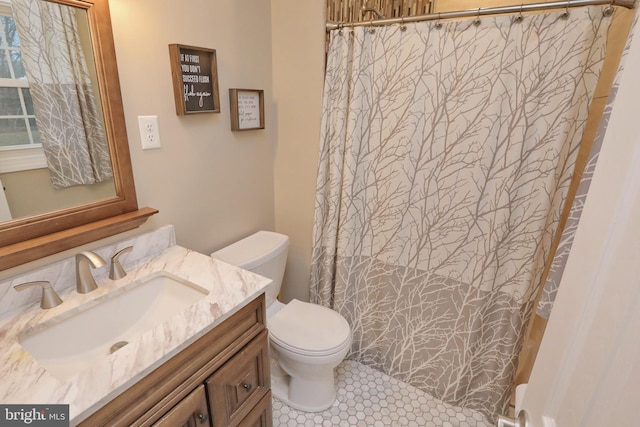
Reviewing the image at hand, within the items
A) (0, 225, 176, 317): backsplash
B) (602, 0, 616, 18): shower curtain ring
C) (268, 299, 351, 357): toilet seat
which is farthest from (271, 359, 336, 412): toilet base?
(602, 0, 616, 18): shower curtain ring

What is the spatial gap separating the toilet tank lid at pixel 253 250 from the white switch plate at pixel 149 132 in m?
0.57

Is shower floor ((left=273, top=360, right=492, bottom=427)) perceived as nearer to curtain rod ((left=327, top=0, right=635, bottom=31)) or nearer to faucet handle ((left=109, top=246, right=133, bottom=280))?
faucet handle ((left=109, top=246, right=133, bottom=280))

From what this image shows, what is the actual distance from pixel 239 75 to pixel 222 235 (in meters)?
0.81

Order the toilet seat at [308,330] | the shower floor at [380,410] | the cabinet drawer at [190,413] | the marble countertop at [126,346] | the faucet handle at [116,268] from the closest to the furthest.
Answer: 1. the marble countertop at [126,346]
2. the cabinet drawer at [190,413]
3. the faucet handle at [116,268]
4. the toilet seat at [308,330]
5. the shower floor at [380,410]

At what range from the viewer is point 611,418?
→ 40 cm

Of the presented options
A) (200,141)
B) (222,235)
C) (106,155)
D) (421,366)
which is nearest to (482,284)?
(421,366)

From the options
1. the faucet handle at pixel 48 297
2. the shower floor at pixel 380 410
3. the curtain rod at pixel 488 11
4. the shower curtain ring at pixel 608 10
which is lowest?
the shower floor at pixel 380 410

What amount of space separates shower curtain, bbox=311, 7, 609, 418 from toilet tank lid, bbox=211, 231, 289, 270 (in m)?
0.25

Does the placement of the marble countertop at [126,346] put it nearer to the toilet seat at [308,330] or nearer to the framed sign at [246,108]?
the toilet seat at [308,330]

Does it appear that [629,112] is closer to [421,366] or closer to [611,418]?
[611,418]

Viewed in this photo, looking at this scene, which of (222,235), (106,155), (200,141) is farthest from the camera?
(222,235)

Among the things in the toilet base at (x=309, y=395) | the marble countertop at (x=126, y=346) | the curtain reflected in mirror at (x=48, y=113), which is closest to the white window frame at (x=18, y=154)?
the curtain reflected in mirror at (x=48, y=113)

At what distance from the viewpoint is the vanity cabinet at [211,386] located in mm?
810

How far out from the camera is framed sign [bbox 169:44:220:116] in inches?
51.1
